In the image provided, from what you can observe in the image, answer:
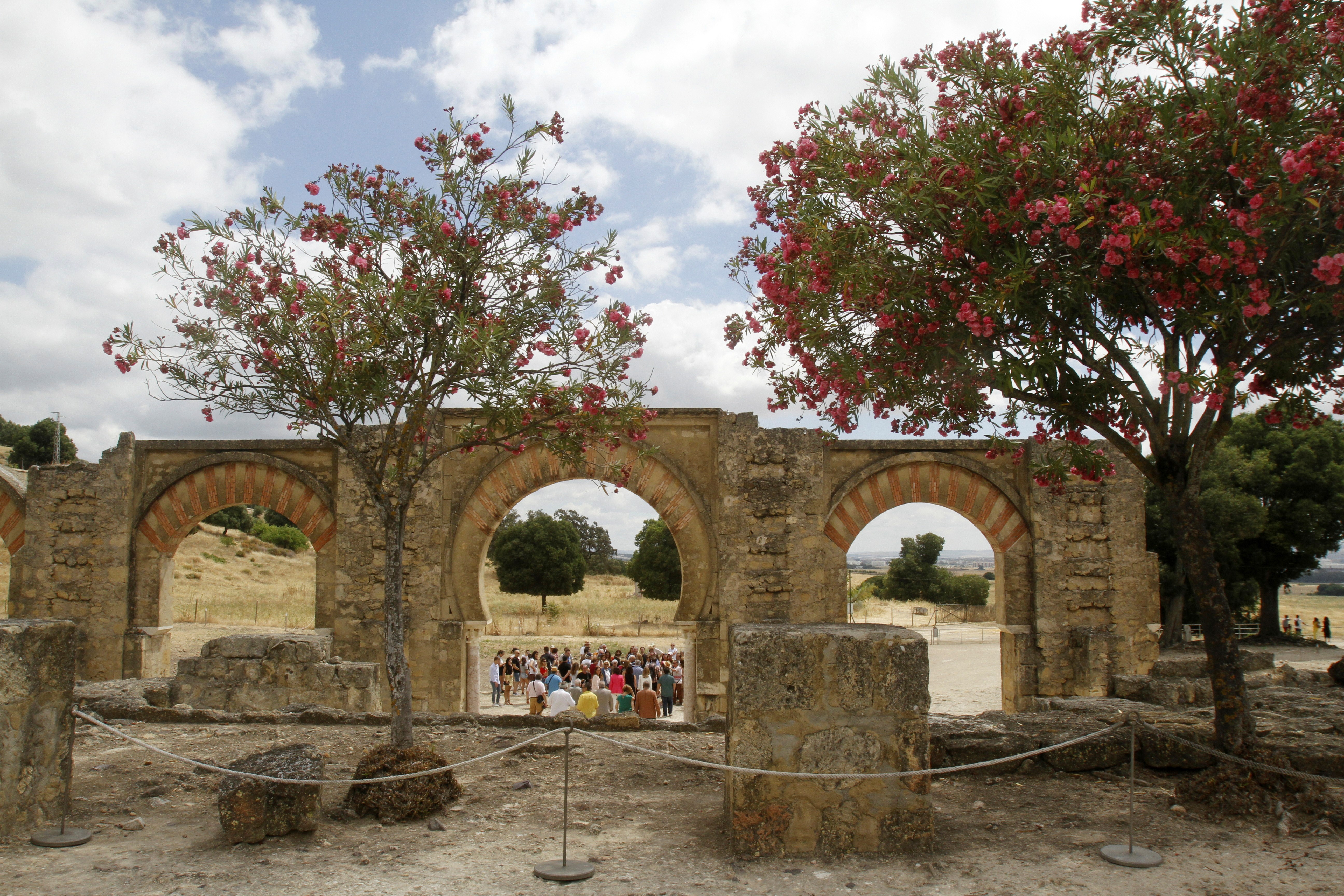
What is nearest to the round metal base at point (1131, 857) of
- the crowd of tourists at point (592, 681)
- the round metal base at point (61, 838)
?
the round metal base at point (61, 838)

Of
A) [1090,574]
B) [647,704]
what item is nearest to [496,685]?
[647,704]

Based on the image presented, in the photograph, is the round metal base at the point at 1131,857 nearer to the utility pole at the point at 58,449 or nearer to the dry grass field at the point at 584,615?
the dry grass field at the point at 584,615

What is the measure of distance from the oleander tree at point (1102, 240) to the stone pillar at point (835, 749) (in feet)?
5.39

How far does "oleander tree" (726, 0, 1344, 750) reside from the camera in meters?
4.00

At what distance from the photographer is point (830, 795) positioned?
12.5 ft

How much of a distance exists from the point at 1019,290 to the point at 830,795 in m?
2.66

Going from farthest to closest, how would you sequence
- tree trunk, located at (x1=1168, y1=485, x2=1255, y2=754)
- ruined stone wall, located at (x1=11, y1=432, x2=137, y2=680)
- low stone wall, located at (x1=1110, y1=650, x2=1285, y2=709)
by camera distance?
ruined stone wall, located at (x1=11, y1=432, x2=137, y2=680)
low stone wall, located at (x1=1110, y1=650, x2=1285, y2=709)
tree trunk, located at (x1=1168, y1=485, x2=1255, y2=754)

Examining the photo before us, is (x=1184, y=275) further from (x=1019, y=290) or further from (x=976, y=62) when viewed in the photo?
(x=976, y=62)

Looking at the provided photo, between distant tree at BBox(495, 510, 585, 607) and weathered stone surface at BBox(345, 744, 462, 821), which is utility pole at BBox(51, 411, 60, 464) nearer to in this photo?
distant tree at BBox(495, 510, 585, 607)

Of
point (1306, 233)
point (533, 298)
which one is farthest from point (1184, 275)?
point (533, 298)

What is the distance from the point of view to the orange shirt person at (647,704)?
9.94 m

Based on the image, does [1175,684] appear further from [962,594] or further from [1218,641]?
[962,594]

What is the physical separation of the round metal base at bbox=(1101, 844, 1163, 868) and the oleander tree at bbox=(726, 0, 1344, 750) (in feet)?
3.94

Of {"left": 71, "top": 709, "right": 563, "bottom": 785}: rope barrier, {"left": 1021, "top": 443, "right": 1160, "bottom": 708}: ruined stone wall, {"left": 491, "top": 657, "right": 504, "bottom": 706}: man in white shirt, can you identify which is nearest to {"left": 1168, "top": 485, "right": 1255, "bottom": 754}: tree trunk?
{"left": 71, "top": 709, "right": 563, "bottom": 785}: rope barrier
